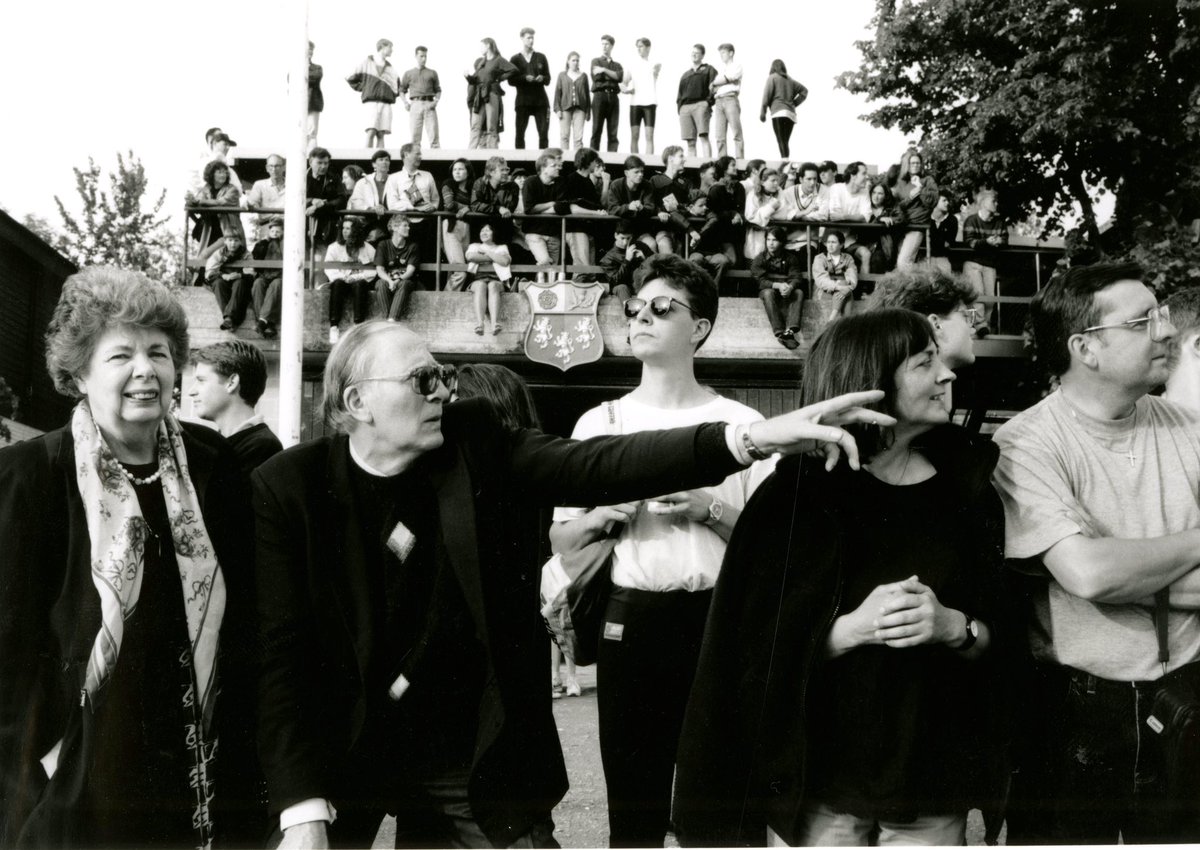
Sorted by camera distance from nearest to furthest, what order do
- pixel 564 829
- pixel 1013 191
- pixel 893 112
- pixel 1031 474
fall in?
pixel 1031 474, pixel 564 829, pixel 893 112, pixel 1013 191

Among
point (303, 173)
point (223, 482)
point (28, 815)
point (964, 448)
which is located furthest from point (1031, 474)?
point (303, 173)

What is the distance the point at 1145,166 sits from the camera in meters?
11.1

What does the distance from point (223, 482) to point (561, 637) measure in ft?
3.58

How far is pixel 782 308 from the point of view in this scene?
13.9 meters

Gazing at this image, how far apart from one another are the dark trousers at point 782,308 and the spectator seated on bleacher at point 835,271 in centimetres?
35

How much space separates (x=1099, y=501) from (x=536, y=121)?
12749mm

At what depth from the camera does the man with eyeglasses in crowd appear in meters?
2.53

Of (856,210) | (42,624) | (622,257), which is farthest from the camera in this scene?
(856,210)

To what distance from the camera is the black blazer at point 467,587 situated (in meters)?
2.34

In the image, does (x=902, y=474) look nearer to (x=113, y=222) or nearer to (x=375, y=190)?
(x=375, y=190)

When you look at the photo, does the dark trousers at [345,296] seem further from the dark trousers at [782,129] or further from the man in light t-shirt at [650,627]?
the man in light t-shirt at [650,627]

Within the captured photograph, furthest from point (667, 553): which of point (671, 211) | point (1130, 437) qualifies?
point (671, 211)

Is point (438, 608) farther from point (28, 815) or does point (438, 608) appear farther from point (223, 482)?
point (28, 815)

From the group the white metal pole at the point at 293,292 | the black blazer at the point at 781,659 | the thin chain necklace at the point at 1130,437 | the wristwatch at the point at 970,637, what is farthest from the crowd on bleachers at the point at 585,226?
the wristwatch at the point at 970,637
